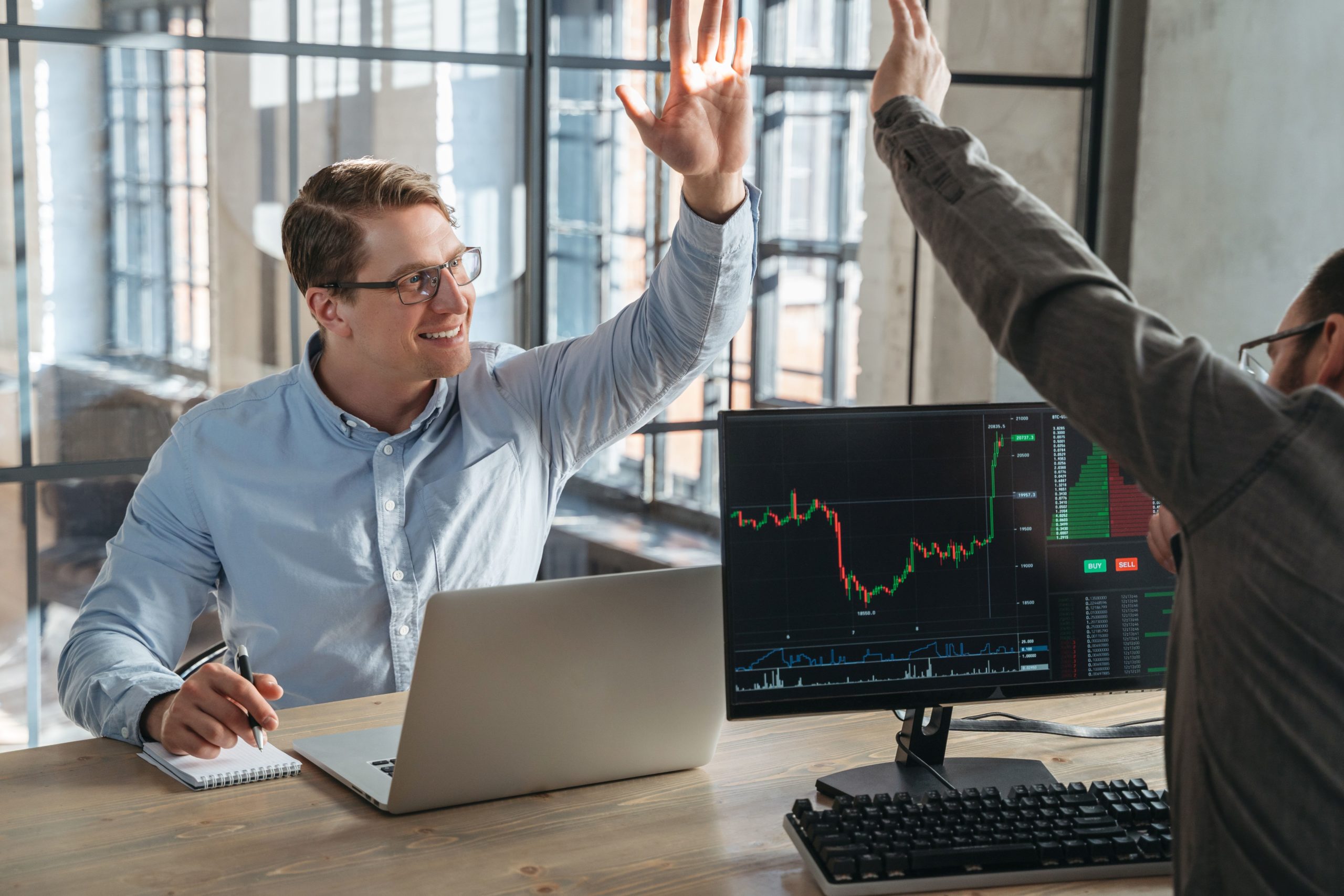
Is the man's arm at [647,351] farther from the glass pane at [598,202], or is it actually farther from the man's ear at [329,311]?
the glass pane at [598,202]

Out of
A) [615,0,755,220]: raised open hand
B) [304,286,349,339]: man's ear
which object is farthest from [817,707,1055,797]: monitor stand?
[304,286,349,339]: man's ear

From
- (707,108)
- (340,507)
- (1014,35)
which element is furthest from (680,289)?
(1014,35)

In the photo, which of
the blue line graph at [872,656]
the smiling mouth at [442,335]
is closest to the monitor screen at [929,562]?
the blue line graph at [872,656]

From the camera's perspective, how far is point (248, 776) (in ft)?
4.59

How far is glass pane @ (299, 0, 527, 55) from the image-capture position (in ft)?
10.0

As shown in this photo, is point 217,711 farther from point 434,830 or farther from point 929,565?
point 929,565

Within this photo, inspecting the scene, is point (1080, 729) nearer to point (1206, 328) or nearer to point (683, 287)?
point (683, 287)

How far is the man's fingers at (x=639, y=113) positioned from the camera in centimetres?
172

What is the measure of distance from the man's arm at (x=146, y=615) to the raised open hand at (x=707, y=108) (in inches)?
34.1

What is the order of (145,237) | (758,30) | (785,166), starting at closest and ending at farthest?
(145,237)
(758,30)
(785,166)

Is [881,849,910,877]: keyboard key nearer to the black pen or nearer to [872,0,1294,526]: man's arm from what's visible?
[872,0,1294,526]: man's arm

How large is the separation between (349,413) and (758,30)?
2240mm

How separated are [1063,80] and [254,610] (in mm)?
3213

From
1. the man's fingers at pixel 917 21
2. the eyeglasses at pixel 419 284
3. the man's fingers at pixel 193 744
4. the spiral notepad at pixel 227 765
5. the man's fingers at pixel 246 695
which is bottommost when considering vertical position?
the spiral notepad at pixel 227 765
